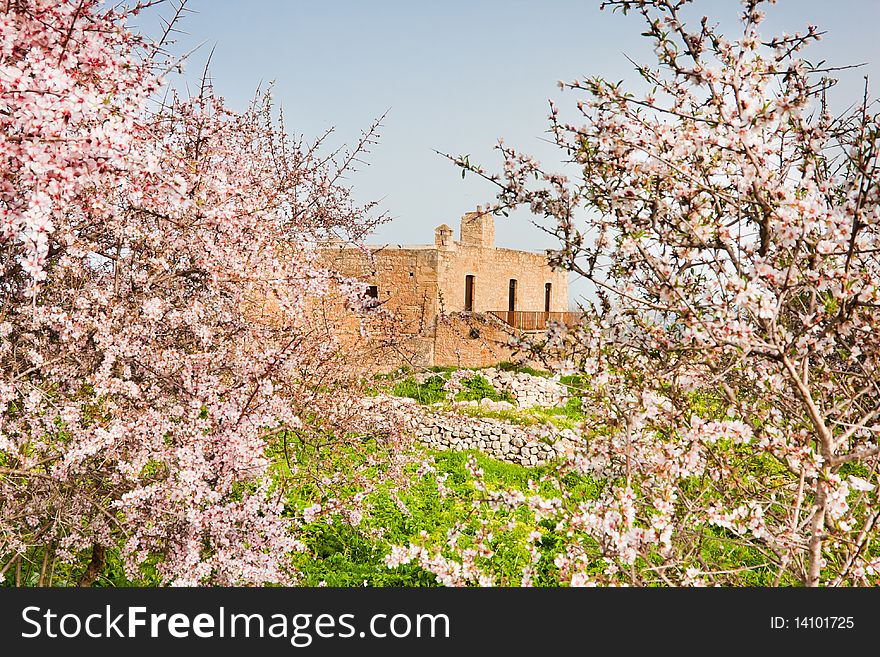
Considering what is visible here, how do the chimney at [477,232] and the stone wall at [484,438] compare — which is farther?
the chimney at [477,232]

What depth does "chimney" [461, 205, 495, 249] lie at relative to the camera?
2191 cm

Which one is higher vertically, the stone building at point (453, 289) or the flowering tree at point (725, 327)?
the stone building at point (453, 289)

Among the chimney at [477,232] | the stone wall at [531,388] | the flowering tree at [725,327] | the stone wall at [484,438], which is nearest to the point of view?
the flowering tree at [725,327]

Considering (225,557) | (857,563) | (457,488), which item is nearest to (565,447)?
(857,563)

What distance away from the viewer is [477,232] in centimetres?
2234

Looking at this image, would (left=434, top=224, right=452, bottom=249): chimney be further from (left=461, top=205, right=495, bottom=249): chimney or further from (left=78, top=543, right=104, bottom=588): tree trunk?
(left=78, top=543, right=104, bottom=588): tree trunk

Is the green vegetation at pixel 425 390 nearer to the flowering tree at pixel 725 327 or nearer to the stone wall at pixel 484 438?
the stone wall at pixel 484 438

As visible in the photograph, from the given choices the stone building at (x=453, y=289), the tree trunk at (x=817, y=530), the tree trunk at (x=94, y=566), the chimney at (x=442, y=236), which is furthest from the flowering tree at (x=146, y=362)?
the chimney at (x=442, y=236)

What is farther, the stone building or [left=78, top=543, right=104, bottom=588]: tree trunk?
the stone building

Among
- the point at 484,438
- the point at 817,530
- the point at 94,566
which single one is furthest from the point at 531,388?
the point at 817,530

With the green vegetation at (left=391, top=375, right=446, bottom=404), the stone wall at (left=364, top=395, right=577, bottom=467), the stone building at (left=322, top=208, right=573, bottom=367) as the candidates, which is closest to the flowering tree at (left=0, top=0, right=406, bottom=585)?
the stone wall at (left=364, top=395, right=577, bottom=467)

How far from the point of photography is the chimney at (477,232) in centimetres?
2191

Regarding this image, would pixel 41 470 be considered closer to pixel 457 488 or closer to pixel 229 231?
pixel 229 231

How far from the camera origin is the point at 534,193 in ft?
11.3
